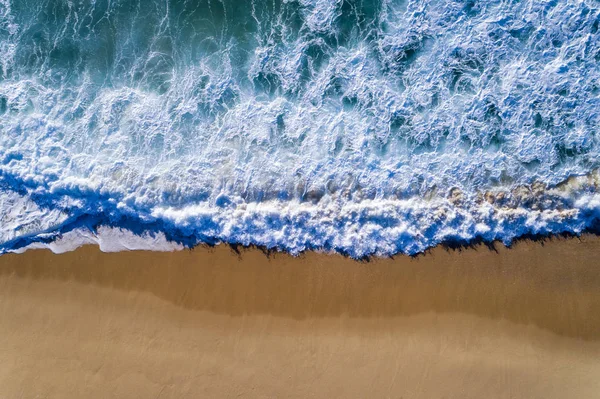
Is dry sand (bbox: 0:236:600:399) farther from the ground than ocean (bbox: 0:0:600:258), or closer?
closer

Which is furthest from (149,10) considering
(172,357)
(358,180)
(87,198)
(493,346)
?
(493,346)

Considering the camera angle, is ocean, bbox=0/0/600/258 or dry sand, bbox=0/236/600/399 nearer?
dry sand, bbox=0/236/600/399

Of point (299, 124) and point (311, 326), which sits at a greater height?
point (299, 124)

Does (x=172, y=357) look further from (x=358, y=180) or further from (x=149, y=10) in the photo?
(x=149, y=10)

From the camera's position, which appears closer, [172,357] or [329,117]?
[172,357]

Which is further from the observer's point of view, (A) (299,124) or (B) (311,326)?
(A) (299,124)
